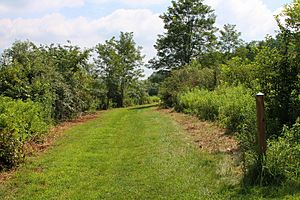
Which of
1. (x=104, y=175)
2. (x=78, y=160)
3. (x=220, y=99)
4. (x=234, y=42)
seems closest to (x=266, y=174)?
(x=104, y=175)

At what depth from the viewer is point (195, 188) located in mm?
6797

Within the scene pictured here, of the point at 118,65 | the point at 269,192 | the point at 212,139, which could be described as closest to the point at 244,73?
the point at 212,139

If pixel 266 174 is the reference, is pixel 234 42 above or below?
above

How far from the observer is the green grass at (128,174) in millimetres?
6703

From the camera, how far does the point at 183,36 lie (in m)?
45.8

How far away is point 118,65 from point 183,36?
958 cm

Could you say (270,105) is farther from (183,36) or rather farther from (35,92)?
(183,36)

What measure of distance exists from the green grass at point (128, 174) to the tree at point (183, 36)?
3466 centimetres

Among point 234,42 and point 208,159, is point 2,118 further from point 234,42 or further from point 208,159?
point 234,42

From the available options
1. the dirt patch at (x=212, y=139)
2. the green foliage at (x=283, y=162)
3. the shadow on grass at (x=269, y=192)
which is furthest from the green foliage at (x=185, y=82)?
the shadow on grass at (x=269, y=192)

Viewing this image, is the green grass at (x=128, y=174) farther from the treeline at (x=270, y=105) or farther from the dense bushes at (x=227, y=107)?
the dense bushes at (x=227, y=107)

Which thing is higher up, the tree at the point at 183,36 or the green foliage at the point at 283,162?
the tree at the point at 183,36

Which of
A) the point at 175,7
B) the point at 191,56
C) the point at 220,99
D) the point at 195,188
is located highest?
the point at 175,7

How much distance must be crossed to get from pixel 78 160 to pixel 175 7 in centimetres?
3914
